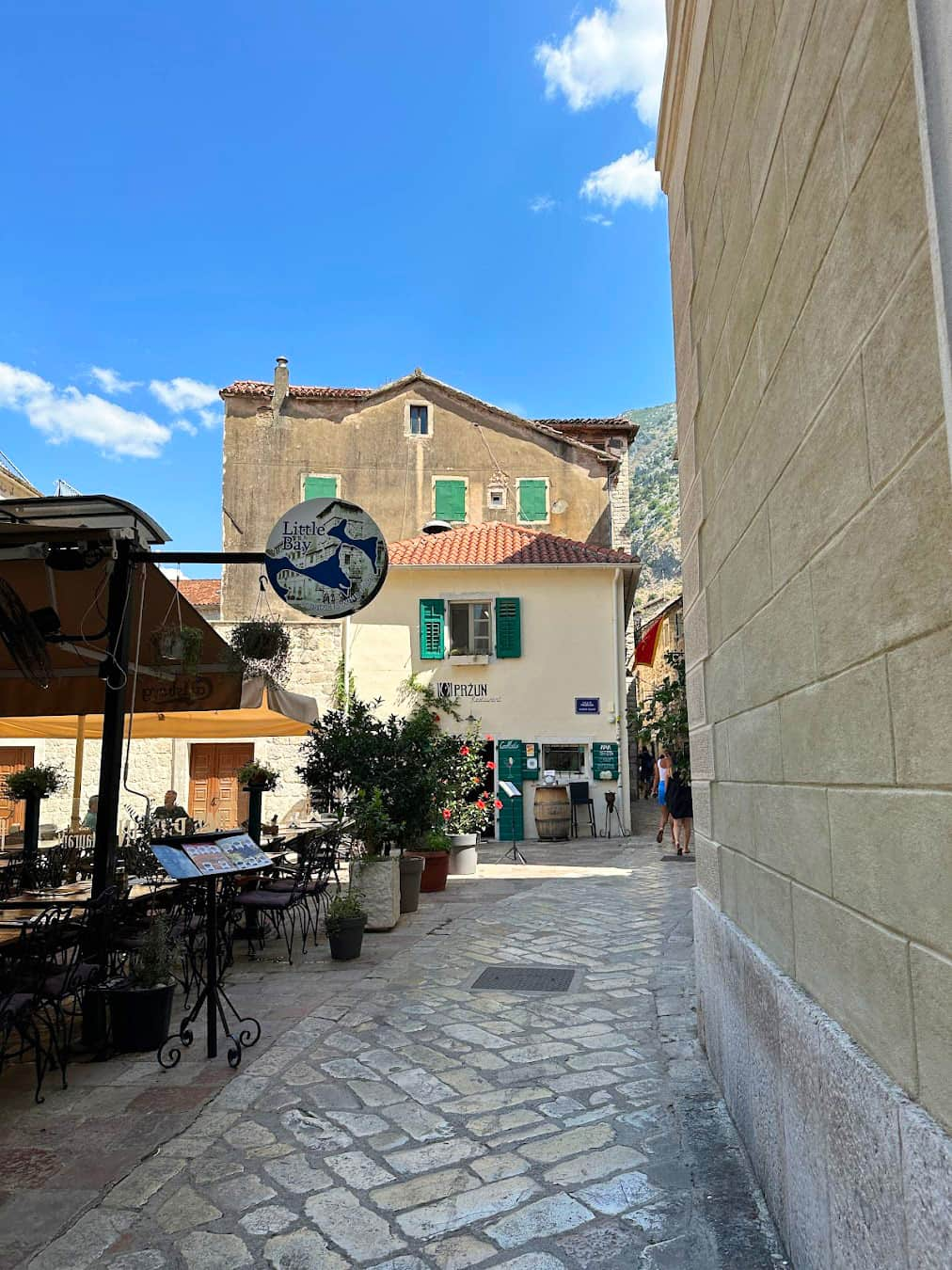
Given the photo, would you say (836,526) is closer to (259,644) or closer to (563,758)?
(259,644)

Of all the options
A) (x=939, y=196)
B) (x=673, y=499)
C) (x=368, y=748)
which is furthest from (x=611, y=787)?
(x=673, y=499)

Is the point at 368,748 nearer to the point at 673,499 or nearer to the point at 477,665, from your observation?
the point at 477,665

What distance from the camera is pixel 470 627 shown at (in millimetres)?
19344

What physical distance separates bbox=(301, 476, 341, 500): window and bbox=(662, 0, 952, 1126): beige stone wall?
766 inches

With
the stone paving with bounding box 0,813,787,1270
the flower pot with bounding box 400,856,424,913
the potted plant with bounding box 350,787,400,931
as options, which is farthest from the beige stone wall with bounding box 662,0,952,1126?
the flower pot with bounding box 400,856,424,913

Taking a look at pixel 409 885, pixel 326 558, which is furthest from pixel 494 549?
pixel 326 558

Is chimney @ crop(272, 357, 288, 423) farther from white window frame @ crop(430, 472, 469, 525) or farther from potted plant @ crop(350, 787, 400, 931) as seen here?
potted plant @ crop(350, 787, 400, 931)

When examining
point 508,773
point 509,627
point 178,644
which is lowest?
point 508,773

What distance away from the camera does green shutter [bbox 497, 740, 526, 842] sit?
60.0ft

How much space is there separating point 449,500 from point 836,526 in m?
21.3

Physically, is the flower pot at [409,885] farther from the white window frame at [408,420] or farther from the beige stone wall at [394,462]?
the white window frame at [408,420]

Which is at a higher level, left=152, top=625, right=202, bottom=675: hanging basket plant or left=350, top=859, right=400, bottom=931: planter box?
left=152, top=625, right=202, bottom=675: hanging basket plant

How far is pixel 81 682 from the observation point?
24.7ft

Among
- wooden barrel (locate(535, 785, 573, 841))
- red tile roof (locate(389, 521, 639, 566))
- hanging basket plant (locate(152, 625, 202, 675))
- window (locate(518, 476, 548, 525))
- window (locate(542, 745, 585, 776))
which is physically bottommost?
wooden barrel (locate(535, 785, 573, 841))
